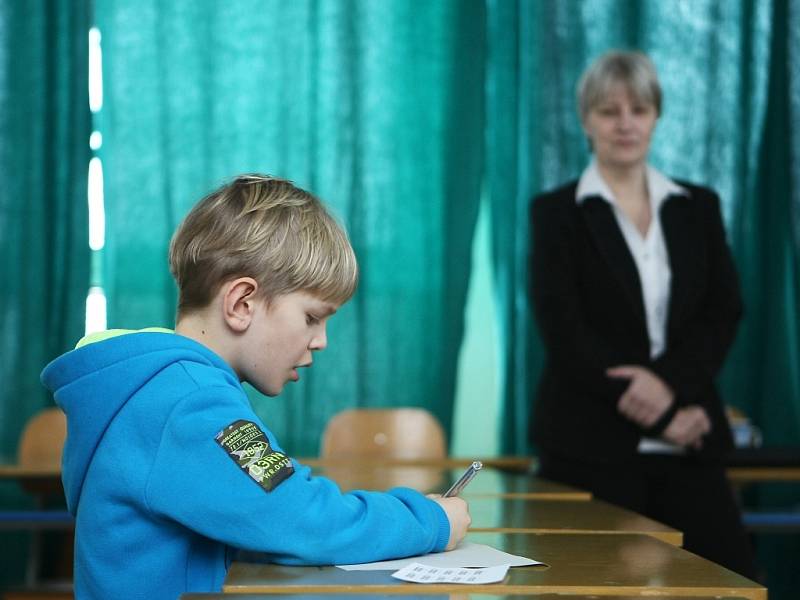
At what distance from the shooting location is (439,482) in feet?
8.03

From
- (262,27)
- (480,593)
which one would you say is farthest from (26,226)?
(480,593)

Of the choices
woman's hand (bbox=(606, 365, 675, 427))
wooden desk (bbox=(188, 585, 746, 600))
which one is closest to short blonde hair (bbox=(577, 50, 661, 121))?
woman's hand (bbox=(606, 365, 675, 427))

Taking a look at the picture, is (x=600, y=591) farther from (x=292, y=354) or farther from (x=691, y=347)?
(x=691, y=347)

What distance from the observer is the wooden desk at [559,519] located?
1.67m

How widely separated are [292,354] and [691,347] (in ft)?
4.63

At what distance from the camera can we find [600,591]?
1.20 m

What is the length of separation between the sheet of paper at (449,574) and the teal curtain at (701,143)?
9.66 ft

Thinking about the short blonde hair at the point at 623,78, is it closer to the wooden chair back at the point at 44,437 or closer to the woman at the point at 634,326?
the woman at the point at 634,326

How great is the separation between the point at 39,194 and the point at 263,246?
9.76 ft

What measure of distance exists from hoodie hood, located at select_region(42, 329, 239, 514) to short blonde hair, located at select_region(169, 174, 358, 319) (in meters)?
0.12

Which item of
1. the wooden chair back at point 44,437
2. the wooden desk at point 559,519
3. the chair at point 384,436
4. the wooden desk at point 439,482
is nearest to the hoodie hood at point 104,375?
the wooden desk at point 559,519

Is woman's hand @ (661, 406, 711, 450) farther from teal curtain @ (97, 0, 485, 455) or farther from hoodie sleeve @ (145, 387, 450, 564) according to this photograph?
teal curtain @ (97, 0, 485, 455)

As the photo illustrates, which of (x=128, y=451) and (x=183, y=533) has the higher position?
(x=128, y=451)

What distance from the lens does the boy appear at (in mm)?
→ 1307
